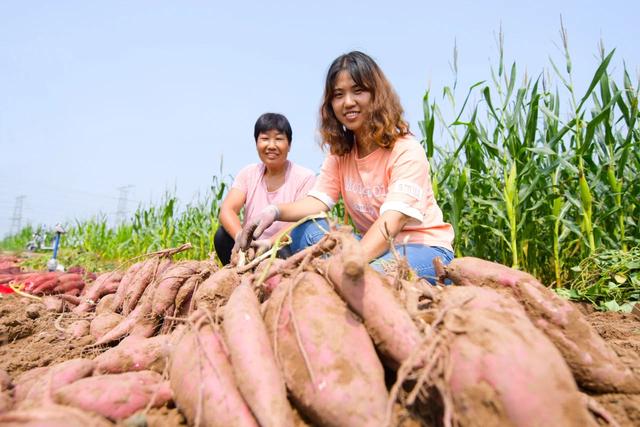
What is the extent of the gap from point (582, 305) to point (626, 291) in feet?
1.21

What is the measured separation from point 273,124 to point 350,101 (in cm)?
153

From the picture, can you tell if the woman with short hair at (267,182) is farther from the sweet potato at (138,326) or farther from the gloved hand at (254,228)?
the sweet potato at (138,326)

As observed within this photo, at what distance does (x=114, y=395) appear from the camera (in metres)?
1.44

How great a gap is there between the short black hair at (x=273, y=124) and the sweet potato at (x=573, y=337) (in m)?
2.93

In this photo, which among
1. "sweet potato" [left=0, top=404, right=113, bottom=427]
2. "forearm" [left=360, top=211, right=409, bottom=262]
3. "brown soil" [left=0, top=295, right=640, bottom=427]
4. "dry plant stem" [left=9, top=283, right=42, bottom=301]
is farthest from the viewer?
"dry plant stem" [left=9, top=283, right=42, bottom=301]

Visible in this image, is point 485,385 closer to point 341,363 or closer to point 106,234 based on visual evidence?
point 341,363

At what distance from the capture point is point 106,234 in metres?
11.0

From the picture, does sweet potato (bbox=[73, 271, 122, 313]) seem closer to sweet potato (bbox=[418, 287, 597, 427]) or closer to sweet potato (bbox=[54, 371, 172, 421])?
sweet potato (bbox=[54, 371, 172, 421])

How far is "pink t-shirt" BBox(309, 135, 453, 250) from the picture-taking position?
8.40ft

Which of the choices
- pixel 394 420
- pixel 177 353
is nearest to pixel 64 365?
pixel 177 353

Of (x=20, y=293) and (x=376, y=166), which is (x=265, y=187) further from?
(x=20, y=293)

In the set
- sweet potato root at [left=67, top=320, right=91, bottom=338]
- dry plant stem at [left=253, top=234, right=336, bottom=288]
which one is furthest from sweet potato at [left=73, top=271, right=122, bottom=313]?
dry plant stem at [left=253, top=234, right=336, bottom=288]

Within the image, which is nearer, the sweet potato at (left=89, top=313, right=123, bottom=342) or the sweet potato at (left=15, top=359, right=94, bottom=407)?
the sweet potato at (left=15, top=359, right=94, bottom=407)

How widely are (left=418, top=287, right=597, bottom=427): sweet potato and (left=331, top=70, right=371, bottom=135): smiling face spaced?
185 centimetres
